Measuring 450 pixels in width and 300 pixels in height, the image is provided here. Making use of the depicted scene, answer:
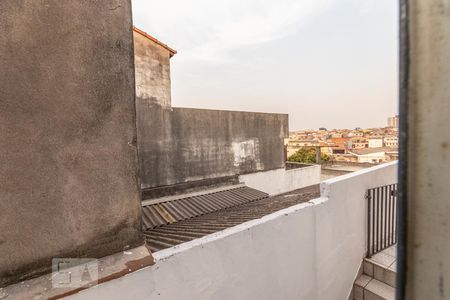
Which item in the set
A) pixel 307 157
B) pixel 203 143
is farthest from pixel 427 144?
pixel 307 157

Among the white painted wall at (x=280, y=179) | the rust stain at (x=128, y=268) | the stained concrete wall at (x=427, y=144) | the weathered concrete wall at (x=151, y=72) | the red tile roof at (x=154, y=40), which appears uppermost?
the red tile roof at (x=154, y=40)

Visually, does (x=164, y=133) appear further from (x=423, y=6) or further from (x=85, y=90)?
(x=423, y=6)

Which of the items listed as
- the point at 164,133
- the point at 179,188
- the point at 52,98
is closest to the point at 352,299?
the point at 52,98

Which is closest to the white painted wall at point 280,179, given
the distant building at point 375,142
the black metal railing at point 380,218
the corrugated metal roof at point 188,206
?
the corrugated metal roof at point 188,206

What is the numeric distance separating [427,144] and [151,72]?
10379mm

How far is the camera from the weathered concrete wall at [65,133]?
1.59 metres

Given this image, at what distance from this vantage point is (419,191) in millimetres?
775

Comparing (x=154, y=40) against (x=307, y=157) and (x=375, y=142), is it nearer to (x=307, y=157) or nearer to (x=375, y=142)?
(x=307, y=157)

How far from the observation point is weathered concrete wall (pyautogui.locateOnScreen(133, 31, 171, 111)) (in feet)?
30.1

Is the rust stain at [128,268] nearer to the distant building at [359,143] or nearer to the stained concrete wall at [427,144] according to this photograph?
the stained concrete wall at [427,144]

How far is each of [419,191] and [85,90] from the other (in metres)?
2.17

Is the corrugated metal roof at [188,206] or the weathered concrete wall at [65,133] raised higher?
the weathered concrete wall at [65,133]

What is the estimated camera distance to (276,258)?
2.95 metres

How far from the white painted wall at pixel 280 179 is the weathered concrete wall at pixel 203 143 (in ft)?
1.32
